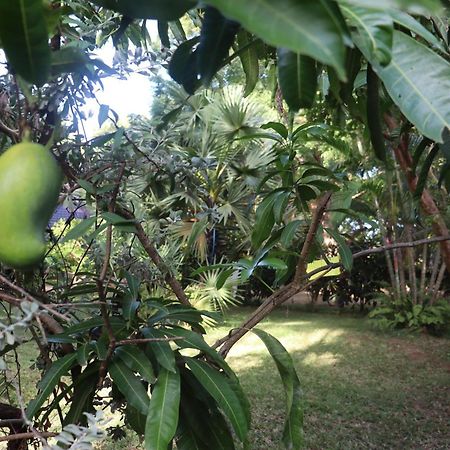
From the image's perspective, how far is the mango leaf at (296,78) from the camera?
1.23 ft

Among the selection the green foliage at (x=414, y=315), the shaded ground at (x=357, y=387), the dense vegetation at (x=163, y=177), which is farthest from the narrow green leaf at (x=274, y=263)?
the green foliage at (x=414, y=315)

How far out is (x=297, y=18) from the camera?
25 centimetres

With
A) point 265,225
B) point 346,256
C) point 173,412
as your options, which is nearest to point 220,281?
point 265,225

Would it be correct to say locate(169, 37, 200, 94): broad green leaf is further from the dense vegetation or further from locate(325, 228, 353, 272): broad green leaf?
locate(325, 228, 353, 272): broad green leaf

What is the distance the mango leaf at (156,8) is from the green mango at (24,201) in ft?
0.49

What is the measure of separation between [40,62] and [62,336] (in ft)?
2.31

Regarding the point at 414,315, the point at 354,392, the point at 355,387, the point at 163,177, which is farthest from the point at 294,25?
the point at 414,315

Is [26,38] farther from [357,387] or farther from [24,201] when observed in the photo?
[357,387]

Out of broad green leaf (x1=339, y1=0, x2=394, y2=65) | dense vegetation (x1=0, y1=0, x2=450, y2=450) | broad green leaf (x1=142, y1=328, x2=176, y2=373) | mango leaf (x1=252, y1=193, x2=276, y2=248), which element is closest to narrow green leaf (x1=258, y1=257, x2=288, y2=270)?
dense vegetation (x1=0, y1=0, x2=450, y2=450)

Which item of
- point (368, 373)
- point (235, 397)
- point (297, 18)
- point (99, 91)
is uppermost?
point (99, 91)

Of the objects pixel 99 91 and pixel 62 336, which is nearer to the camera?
pixel 62 336

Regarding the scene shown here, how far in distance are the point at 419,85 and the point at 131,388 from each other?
67 cm

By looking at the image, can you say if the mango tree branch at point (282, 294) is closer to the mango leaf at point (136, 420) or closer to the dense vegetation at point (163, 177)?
the dense vegetation at point (163, 177)

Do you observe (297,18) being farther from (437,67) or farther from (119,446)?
(119,446)
